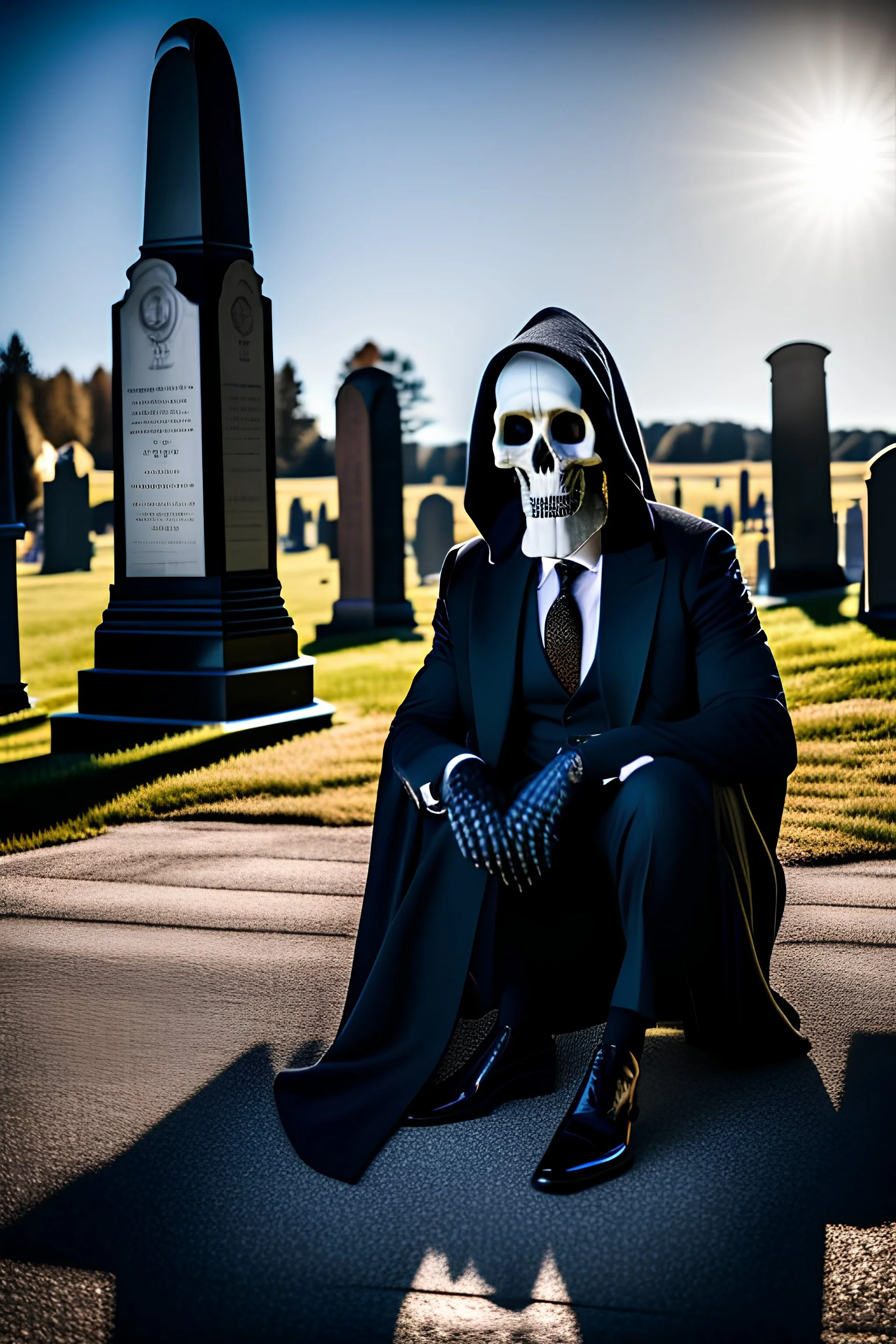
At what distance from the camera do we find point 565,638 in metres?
3.02

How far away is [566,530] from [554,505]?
0.06m

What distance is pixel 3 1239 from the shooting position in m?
2.38

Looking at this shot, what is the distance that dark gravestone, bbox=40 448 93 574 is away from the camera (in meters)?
19.1

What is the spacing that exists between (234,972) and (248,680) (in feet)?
15.4

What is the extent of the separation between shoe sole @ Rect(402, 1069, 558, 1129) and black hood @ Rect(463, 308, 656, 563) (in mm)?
1192

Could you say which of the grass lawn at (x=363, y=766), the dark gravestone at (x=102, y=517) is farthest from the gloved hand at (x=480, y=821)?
the dark gravestone at (x=102, y=517)

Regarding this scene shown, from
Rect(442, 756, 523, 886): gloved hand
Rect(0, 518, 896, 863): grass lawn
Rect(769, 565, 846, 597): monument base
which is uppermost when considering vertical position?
Rect(769, 565, 846, 597): monument base

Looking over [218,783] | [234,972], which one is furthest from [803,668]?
[234,972]

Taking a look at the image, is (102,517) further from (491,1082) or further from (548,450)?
(491,1082)

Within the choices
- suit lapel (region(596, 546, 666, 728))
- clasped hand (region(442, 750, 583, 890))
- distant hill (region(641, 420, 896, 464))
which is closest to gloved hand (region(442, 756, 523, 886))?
clasped hand (region(442, 750, 583, 890))

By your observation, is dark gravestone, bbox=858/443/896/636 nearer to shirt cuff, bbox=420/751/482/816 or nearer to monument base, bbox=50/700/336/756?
monument base, bbox=50/700/336/756

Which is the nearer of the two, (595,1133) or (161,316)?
(595,1133)

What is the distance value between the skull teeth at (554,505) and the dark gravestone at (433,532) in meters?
17.3

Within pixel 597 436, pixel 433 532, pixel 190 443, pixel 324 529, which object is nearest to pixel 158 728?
pixel 190 443
